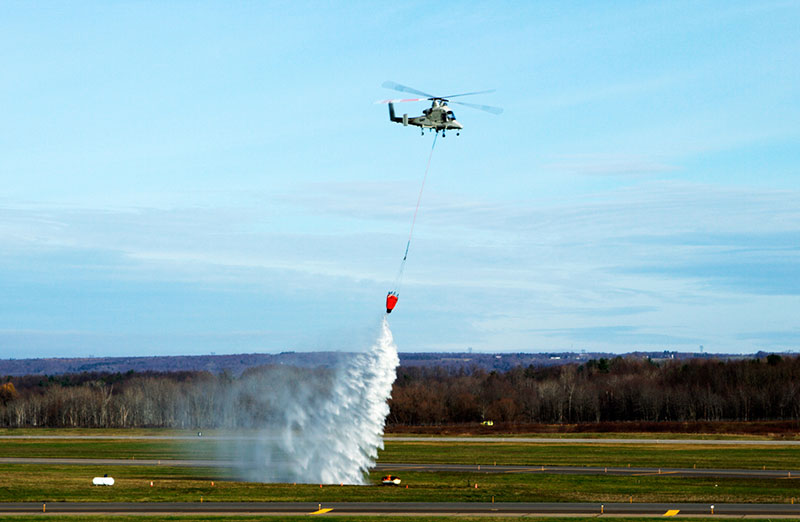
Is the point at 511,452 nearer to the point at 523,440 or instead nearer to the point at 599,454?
the point at 599,454

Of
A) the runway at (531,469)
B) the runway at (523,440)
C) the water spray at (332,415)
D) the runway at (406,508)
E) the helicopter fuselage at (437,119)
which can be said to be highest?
the helicopter fuselage at (437,119)

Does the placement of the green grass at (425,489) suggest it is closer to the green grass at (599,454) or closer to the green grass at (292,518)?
the green grass at (292,518)

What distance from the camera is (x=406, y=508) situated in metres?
55.5

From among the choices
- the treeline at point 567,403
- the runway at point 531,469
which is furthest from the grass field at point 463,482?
the treeline at point 567,403

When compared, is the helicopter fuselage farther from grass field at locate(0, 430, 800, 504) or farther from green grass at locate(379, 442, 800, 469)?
green grass at locate(379, 442, 800, 469)

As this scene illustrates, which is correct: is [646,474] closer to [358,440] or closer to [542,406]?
[358,440]

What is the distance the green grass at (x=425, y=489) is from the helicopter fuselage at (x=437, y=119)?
2640cm

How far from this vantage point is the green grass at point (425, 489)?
A: 60656 mm

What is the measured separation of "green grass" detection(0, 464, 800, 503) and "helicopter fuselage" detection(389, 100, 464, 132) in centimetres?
2640

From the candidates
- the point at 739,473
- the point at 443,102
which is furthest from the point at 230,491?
the point at 739,473

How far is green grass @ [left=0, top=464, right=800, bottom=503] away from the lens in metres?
60.7

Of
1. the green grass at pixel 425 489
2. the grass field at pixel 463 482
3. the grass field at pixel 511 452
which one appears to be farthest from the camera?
the grass field at pixel 511 452

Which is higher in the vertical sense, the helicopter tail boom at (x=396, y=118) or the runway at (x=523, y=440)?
the helicopter tail boom at (x=396, y=118)

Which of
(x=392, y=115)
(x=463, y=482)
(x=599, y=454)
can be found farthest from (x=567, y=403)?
(x=392, y=115)
